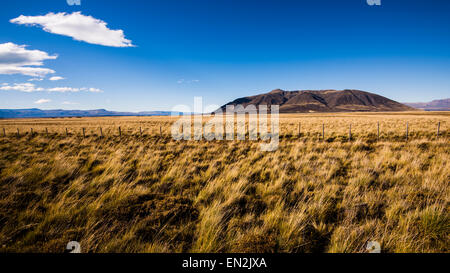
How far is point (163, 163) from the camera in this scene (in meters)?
7.69

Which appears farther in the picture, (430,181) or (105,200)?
(430,181)

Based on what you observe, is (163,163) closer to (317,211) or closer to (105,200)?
(105,200)

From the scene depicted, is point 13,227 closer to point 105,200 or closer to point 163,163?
point 105,200

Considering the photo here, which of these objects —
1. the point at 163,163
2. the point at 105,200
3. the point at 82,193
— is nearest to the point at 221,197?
the point at 105,200

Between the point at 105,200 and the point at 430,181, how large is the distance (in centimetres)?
821
